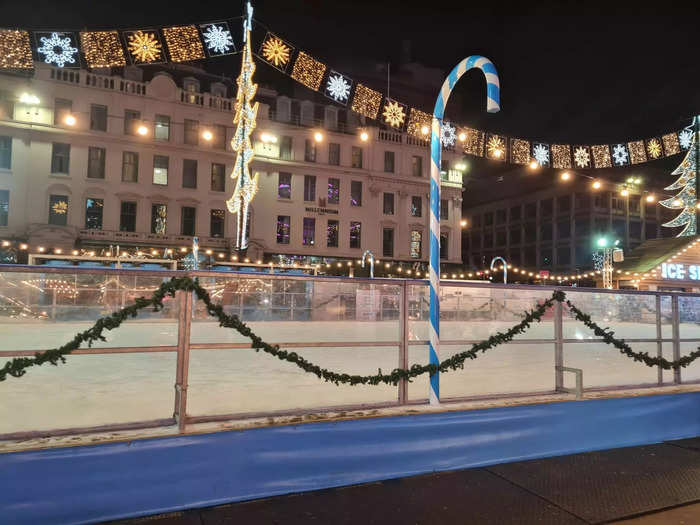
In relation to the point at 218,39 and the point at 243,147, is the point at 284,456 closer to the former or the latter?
the point at 218,39

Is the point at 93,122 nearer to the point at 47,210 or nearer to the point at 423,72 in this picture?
the point at 47,210

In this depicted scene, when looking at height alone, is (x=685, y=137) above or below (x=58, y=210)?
below

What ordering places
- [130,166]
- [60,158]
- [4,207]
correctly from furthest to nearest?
[130,166] → [60,158] → [4,207]

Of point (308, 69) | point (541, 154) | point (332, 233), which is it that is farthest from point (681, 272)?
point (308, 69)

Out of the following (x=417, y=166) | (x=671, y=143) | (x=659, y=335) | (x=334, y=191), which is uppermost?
(x=417, y=166)

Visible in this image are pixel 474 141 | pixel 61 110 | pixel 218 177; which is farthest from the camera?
pixel 218 177

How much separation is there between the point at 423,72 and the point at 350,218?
1465 cm

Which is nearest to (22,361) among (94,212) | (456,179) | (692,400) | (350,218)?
(692,400)

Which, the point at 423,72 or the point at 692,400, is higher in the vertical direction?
the point at 423,72

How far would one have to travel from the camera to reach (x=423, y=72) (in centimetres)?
4059

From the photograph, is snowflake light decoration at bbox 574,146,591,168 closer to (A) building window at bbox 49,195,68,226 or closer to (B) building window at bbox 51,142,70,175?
(A) building window at bbox 49,195,68,226

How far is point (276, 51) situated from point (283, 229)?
25.3 meters

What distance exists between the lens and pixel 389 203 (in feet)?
124

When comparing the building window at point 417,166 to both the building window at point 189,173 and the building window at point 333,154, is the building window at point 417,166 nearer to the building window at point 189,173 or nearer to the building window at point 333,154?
the building window at point 333,154
